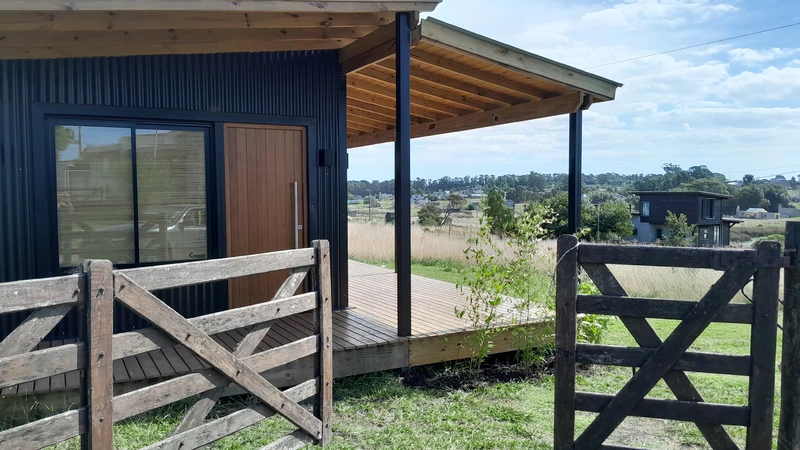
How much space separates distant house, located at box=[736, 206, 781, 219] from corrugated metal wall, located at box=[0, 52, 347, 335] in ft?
113

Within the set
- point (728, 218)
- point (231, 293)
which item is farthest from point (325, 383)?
point (728, 218)

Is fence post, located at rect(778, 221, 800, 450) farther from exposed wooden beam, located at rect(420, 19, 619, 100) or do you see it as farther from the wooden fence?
exposed wooden beam, located at rect(420, 19, 619, 100)

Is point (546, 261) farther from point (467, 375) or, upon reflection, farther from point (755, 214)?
point (755, 214)

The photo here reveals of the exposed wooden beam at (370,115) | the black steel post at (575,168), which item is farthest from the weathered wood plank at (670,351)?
the exposed wooden beam at (370,115)

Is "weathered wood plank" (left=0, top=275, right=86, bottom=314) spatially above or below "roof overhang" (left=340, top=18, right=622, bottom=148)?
below

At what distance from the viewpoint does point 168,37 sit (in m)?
4.39

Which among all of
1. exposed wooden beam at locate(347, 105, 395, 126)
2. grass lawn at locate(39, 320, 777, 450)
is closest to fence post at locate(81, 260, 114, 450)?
grass lawn at locate(39, 320, 777, 450)

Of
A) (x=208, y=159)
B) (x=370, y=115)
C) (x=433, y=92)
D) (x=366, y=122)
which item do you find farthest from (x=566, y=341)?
(x=366, y=122)

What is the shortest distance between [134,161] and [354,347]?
258 cm

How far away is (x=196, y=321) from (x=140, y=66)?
317 centimetres

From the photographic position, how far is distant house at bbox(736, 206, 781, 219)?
33.2 meters

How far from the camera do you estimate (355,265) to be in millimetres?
10203

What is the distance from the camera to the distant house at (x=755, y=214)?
33250 millimetres

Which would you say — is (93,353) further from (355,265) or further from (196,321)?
(355,265)
